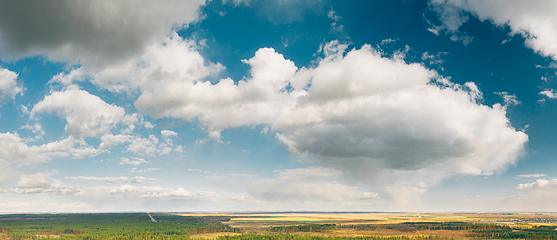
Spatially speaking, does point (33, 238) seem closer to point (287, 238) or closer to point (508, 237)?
point (287, 238)

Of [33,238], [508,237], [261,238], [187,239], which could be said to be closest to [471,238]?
[508,237]

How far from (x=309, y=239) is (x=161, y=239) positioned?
82997mm

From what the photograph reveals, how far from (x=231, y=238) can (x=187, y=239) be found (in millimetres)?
24318

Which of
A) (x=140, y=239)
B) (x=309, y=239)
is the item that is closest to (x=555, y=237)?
(x=309, y=239)

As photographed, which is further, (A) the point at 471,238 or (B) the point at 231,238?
(A) the point at 471,238

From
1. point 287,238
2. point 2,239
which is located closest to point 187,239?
point 287,238

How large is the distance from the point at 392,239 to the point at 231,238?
88.5 meters

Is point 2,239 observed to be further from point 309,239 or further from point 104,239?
point 309,239

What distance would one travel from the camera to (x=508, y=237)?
195 m

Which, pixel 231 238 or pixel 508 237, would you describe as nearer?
pixel 231 238

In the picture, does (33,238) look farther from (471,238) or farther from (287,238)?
(471,238)

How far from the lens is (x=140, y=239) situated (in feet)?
597

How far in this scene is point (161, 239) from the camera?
179875 mm

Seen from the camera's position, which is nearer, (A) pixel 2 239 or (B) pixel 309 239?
(B) pixel 309 239
